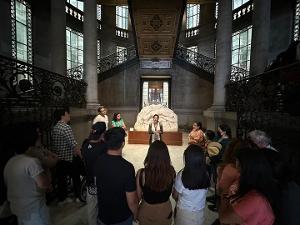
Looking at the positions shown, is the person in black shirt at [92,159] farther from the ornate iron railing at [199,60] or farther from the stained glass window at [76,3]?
the stained glass window at [76,3]

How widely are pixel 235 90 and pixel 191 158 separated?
6137mm

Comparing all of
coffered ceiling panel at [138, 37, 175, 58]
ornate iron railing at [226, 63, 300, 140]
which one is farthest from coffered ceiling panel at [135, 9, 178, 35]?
ornate iron railing at [226, 63, 300, 140]

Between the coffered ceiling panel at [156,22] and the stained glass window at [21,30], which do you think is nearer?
the coffered ceiling panel at [156,22]

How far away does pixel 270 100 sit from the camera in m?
5.26

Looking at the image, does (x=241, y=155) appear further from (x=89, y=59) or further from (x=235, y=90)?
(x=89, y=59)

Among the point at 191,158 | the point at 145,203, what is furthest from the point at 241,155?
the point at 145,203

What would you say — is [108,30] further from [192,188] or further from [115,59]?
[192,188]

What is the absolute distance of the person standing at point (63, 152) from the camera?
3.85 meters

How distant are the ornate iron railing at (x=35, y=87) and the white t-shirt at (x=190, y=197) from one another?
11.2ft

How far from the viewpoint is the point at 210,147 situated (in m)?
3.97

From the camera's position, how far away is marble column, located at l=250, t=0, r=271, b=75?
25.8 ft

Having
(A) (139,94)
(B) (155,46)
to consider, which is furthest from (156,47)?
(A) (139,94)

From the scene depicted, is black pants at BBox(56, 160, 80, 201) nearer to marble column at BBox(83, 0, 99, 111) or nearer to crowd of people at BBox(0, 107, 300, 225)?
crowd of people at BBox(0, 107, 300, 225)

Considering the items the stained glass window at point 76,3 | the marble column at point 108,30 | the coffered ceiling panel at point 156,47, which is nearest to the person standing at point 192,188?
the coffered ceiling panel at point 156,47
